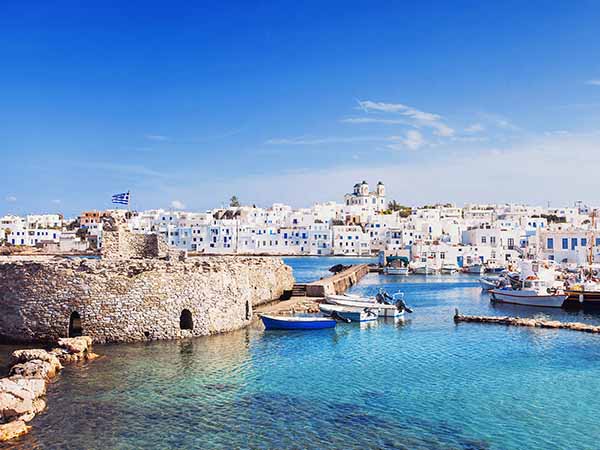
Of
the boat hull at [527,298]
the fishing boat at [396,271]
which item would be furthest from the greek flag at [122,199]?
the fishing boat at [396,271]

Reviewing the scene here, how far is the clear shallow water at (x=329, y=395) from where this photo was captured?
13.3 metres

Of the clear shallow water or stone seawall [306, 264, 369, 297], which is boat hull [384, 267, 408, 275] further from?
the clear shallow water

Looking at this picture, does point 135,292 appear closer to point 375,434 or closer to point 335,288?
point 375,434

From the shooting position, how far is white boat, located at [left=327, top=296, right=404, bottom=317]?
32.3 meters

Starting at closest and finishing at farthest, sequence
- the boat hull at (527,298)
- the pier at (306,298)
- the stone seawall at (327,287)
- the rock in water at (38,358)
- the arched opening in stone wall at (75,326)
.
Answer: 1. the rock in water at (38,358)
2. the arched opening in stone wall at (75,326)
3. the pier at (306,298)
4. the boat hull at (527,298)
5. the stone seawall at (327,287)

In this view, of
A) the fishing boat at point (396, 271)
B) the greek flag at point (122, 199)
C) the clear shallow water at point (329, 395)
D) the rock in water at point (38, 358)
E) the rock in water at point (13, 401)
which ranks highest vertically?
the greek flag at point (122, 199)

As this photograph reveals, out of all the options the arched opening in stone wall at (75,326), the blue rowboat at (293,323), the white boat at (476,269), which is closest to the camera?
the arched opening in stone wall at (75,326)

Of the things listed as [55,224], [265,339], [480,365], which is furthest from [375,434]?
[55,224]

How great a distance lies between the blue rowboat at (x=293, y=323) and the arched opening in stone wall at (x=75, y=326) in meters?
7.96

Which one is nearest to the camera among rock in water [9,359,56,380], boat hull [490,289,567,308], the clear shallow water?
the clear shallow water

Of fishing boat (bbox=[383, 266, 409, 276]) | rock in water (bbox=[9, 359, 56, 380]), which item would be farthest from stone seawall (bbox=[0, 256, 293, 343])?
fishing boat (bbox=[383, 266, 409, 276])

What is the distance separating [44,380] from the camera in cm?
1630

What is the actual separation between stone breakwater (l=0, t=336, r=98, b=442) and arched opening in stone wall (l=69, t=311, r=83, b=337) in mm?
1511

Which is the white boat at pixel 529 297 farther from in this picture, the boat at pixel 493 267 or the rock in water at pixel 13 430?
the boat at pixel 493 267
